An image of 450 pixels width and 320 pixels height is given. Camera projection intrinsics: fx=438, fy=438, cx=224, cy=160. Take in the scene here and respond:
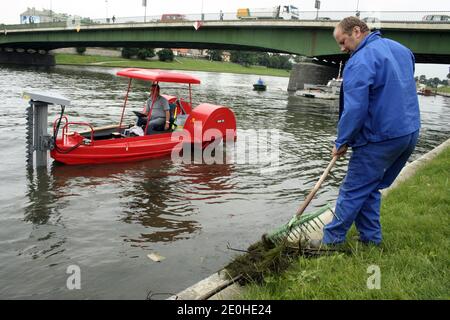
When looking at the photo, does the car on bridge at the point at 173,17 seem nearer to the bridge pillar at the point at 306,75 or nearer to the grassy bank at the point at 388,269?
the bridge pillar at the point at 306,75

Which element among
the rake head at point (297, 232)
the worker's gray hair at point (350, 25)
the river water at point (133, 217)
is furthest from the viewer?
the river water at point (133, 217)

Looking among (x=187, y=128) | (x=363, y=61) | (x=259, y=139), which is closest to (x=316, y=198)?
(x=187, y=128)

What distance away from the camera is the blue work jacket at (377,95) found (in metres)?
4.01

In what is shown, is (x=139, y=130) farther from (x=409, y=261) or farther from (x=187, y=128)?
(x=409, y=261)

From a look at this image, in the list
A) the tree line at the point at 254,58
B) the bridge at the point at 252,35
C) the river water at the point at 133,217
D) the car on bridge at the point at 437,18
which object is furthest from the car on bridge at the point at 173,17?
the tree line at the point at 254,58

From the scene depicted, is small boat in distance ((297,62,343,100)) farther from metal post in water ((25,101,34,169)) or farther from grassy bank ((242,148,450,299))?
grassy bank ((242,148,450,299))

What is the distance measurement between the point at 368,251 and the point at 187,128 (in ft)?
27.2

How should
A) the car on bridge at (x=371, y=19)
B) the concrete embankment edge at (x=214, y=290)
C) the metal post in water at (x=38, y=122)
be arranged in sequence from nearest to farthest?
1. the concrete embankment edge at (x=214, y=290)
2. the metal post in water at (x=38, y=122)
3. the car on bridge at (x=371, y=19)

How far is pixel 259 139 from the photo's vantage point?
51.6ft

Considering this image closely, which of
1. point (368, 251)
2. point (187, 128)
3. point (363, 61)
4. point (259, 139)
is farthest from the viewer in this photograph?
point (259, 139)

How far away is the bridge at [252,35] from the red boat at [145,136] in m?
19.4

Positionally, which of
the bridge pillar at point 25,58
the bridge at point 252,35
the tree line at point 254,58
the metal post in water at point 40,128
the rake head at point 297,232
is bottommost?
the rake head at point 297,232

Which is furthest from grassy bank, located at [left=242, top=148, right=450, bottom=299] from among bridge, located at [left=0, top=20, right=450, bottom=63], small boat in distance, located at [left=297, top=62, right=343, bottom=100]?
small boat in distance, located at [left=297, top=62, right=343, bottom=100]
